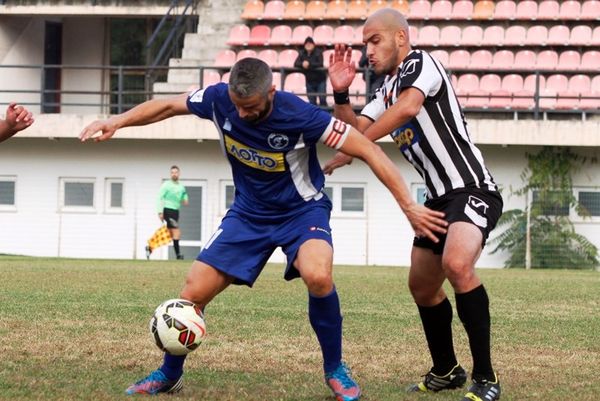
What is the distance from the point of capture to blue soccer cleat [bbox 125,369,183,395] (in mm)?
6630

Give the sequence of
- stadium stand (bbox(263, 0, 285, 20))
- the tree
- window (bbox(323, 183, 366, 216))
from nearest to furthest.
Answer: the tree < window (bbox(323, 183, 366, 216)) < stadium stand (bbox(263, 0, 285, 20))

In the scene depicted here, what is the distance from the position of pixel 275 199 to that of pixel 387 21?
1223 millimetres

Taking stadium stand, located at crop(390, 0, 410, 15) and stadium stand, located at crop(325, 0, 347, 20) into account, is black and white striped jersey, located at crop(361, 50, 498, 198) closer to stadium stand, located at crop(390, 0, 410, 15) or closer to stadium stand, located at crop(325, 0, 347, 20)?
stadium stand, located at crop(390, 0, 410, 15)

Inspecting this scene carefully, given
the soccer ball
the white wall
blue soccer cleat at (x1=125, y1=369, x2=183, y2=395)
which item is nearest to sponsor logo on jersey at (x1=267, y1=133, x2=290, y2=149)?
the soccer ball

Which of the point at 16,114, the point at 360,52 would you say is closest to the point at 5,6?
the point at 360,52

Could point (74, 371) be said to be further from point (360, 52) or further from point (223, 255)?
point (360, 52)

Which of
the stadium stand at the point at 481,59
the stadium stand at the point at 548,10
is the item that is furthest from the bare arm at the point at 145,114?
the stadium stand at the point at 548,10

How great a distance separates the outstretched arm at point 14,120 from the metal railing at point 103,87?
1820 centimetres

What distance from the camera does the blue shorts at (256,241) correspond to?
673 cm

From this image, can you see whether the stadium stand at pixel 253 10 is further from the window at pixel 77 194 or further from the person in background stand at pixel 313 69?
the window at pixel 77 194

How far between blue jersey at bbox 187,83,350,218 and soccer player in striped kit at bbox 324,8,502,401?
324 millimetres

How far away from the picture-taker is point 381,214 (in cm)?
2681

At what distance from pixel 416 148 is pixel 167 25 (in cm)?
2752

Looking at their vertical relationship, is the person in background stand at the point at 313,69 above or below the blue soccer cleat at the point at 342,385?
above
